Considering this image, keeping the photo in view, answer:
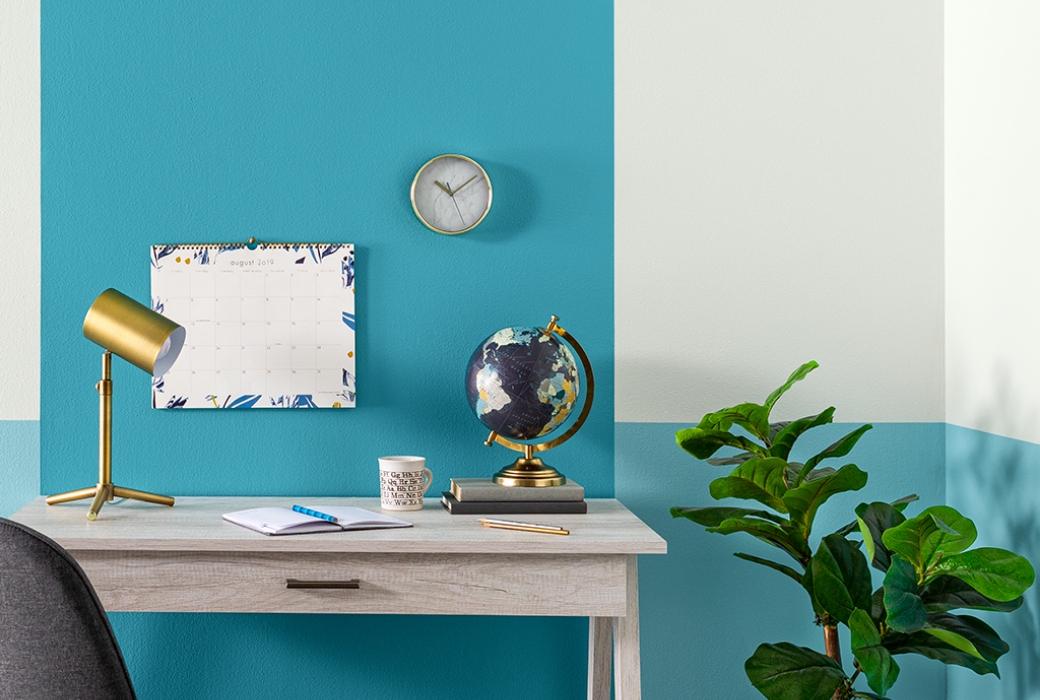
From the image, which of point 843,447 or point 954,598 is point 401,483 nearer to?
point 843,447

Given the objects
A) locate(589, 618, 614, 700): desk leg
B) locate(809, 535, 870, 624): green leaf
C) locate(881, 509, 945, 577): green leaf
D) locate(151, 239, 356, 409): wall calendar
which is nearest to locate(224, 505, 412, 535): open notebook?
locate(151, 239, 356, 409): wall calendar

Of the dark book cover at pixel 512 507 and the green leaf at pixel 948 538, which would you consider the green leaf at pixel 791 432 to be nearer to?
the green leaf at pixel 948 538

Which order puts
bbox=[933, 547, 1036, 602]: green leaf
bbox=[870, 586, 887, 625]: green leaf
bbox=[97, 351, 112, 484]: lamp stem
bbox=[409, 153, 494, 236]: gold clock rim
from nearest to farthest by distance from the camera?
bbox=[933, 547, 1036, 602]: green leaf, bbox=[870, 586, 887, 625]: green leaf, bbox=[97, 351, 112, 484]: lamp stem, bbox=[409, 153, 494, 236]: gold clock rim

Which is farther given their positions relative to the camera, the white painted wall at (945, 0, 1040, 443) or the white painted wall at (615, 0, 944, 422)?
the white painted wall at (615, 0, 944, 422)

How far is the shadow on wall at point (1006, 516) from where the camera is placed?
1693 millimetres

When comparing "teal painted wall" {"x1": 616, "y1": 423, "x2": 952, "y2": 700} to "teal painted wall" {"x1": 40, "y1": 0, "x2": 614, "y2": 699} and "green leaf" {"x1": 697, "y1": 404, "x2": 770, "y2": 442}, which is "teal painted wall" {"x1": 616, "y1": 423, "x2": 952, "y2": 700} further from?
"green leaf" {"x1": 697, "y1": 404, "x2": 770, "y2": 442}

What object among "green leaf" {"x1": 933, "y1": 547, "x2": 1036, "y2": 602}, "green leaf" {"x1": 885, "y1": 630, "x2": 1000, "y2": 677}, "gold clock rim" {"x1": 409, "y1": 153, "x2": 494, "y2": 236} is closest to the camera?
"green leaf" {"x1": 933, "y1": 547, "x2": 1036, "y2": 602}

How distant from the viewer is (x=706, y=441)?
171cm

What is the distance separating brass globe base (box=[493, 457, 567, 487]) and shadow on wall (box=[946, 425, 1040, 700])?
0.87 m

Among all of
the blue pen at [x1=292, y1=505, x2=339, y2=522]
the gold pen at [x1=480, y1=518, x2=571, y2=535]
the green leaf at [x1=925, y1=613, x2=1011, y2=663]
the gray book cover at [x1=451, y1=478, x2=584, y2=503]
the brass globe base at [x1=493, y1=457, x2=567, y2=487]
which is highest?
the brass globe base at [x1=493, y1=457, x2=567, y2=487]

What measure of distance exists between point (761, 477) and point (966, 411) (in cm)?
65

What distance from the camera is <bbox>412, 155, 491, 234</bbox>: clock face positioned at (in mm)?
2008

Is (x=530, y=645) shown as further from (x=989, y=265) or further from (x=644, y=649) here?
(x=989, y=265)

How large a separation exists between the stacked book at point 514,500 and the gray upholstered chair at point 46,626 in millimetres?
733
